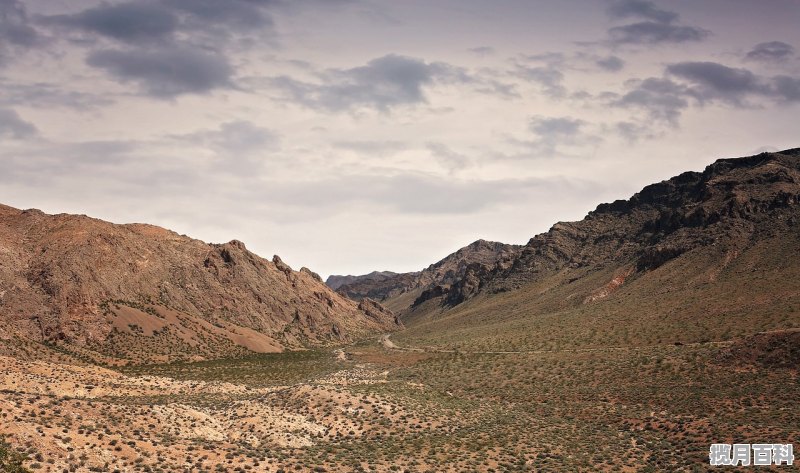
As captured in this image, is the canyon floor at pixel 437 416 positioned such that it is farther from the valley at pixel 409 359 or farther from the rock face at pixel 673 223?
the rock face at pixel 673 223

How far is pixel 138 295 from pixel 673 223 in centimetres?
11706

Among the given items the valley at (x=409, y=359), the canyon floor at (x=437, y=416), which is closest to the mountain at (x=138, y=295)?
the valley at (x=409, y=359)

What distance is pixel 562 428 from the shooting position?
38875mm

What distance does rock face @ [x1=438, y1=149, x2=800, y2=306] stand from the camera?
4178 inches

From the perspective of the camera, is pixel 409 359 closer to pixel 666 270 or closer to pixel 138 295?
pixel 138 295

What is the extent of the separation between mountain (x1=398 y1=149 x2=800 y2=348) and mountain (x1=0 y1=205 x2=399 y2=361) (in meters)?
38.7

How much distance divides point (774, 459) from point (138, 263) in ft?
322

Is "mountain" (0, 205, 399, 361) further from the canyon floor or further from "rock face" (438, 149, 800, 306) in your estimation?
"rock face" (438, 149, 800, 306)

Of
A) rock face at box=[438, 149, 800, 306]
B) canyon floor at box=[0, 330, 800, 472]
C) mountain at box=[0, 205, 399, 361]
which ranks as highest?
rock face at box=[438, 149, 800, 306]

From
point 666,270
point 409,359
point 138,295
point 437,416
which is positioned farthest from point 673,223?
point 138,295

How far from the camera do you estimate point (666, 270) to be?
10438cm

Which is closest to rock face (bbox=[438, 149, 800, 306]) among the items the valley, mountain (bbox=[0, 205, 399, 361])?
the valley

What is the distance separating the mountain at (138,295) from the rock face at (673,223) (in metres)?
69.4

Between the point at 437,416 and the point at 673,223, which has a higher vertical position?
the point at 673,223
